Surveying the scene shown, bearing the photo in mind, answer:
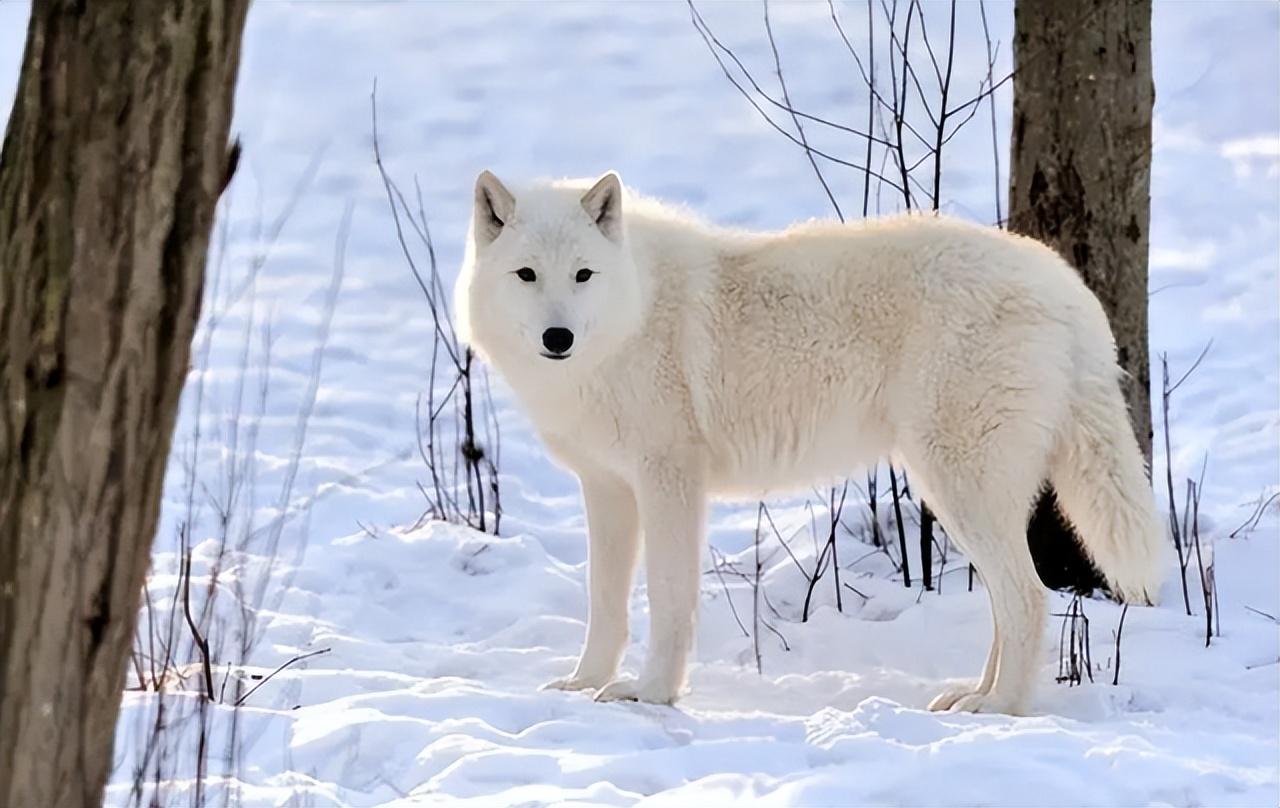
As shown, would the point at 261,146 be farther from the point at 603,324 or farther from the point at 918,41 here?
the point at 603,324

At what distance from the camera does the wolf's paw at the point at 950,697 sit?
453cm

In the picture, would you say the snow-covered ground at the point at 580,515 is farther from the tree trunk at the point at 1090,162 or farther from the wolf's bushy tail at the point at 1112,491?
the tree trunk at the point at 1090,162

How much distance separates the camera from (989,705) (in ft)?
14.6

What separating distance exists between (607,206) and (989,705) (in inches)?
77.0

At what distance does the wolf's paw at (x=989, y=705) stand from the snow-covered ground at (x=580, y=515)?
0.08 metres

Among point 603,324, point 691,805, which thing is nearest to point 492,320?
point 603,324

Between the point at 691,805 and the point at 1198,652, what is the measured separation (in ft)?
7.93

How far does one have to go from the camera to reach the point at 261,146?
12953mm

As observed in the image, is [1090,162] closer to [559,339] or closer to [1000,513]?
[1000,513]

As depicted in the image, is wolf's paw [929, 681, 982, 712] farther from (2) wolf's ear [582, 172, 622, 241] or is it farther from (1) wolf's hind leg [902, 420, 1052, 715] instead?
(2) wolf's ear [582, 172, 622, 241]

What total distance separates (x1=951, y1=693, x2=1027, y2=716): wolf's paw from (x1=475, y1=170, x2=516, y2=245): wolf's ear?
2.07 m

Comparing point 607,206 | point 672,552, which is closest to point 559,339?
point 607,206

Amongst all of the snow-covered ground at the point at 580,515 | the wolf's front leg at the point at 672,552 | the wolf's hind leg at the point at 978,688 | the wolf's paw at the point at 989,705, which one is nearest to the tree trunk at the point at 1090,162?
the snow-covered ground at the point at 580,515

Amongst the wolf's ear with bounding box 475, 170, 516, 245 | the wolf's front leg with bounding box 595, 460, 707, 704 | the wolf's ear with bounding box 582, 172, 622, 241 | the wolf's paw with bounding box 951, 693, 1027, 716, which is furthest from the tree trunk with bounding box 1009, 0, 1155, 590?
the wolf's ear with bounding box 475, 170, 516, 245
